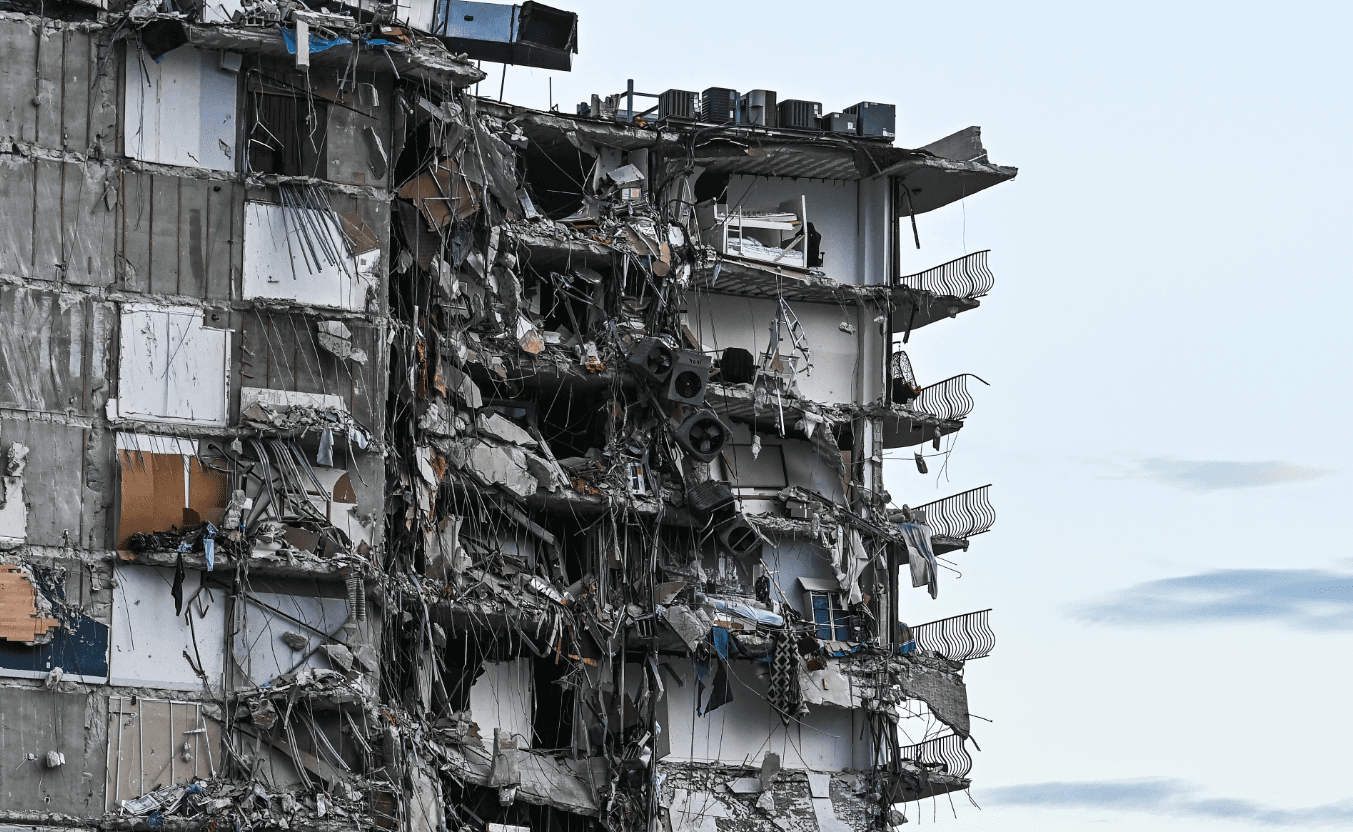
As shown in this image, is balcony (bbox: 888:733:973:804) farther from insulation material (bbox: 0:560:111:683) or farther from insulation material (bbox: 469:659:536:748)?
insulation material (bbox: 0:560:111:683)

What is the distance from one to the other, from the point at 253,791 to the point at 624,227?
15.3 meters

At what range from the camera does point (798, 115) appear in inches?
2078

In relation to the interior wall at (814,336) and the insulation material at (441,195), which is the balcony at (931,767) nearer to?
the interior wall at (814,336)

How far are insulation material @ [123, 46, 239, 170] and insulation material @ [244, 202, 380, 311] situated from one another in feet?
4.01

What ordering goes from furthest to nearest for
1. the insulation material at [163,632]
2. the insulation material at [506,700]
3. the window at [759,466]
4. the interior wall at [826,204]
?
1. the interior wall at [826,204]
2. the window at [759,466]
3. the insulation material at [506,700]
4. the insulation material at [163,632]

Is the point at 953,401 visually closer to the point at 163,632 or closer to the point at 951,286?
the point at 951,286

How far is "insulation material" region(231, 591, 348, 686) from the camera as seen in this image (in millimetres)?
39312

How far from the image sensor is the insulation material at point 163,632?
3891cm

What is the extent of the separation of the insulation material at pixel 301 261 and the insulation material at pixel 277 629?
201 inches

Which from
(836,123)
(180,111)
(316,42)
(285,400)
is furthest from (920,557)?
(180,111)

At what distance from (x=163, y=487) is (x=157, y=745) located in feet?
13.9

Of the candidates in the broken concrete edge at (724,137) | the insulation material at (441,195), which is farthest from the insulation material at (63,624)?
the broken concrete edge at (724,137)

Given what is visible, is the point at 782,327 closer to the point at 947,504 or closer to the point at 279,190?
the point at 947,504

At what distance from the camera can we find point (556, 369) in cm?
4716
